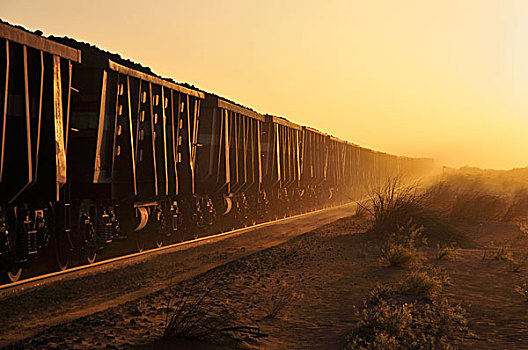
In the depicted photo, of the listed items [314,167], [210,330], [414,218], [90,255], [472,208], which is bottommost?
[90,255]

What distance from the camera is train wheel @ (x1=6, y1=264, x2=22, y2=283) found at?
388 inches

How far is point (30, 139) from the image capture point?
951 cm

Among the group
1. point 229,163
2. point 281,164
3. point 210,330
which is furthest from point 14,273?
point 281,164

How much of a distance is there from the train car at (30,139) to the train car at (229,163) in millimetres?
7624

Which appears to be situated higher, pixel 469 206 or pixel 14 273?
pixel 469 206

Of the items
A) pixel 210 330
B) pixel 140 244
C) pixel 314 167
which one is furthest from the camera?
pixel 314 167

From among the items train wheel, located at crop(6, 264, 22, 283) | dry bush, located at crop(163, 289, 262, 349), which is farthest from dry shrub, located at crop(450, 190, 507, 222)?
dry bush, located at crop(163, 289, 262, 349)

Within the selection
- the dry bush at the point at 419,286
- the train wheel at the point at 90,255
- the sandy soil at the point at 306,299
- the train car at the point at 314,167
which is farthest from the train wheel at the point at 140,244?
the train car at the point at 314,167

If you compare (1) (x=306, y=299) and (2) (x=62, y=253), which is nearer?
(1) (x=306, y=299)

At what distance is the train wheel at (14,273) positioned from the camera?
32.4 feet

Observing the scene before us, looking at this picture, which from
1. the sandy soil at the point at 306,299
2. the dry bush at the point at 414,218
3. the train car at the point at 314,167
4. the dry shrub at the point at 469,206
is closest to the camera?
the sandy soil at the point at 306,299

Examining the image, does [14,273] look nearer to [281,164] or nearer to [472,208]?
[281,164]

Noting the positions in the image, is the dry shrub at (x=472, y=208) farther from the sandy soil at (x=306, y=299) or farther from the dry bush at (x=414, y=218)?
the sandy soil at (x=306, y=299)

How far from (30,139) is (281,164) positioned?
18.6 meters
